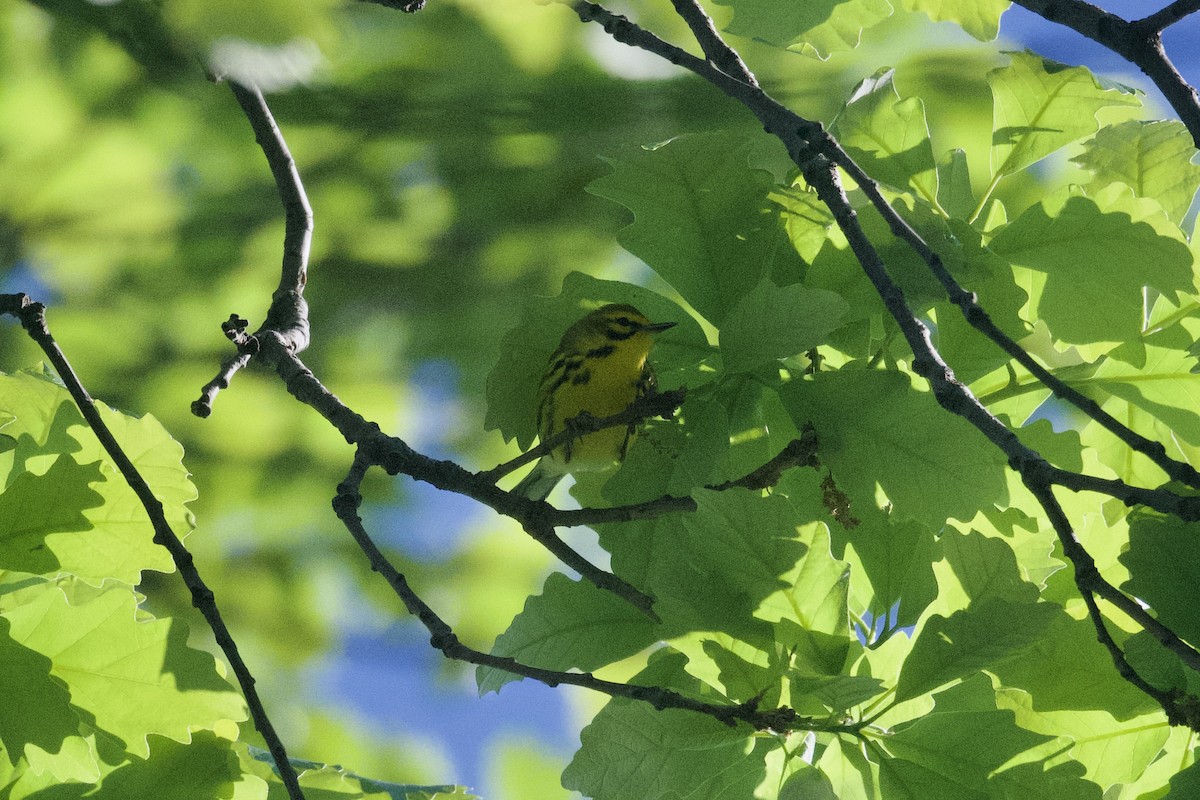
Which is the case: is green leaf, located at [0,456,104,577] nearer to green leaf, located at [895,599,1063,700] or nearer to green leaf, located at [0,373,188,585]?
green leaf, located at [0,373,188,585]

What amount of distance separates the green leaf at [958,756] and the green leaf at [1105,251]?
25cm

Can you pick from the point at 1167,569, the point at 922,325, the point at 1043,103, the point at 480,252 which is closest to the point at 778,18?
the point at 1043,103

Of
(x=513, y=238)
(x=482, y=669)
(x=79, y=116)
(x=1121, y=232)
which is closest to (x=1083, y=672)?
(x=1121, y=232)

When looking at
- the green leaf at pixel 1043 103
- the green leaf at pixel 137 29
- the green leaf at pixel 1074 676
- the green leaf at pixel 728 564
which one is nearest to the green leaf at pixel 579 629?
the green leaf at pixel 728 564

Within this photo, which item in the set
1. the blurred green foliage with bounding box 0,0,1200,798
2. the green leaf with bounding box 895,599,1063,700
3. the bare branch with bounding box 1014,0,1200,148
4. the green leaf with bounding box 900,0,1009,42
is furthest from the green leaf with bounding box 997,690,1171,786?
the green leaf with bounding box 900,0,1009,42

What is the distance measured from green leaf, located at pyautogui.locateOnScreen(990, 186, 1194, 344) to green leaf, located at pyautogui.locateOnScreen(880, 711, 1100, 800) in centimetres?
25

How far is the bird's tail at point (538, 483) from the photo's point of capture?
3.29 ft

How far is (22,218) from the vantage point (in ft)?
5.92

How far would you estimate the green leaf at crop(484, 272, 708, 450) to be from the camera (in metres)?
0.70

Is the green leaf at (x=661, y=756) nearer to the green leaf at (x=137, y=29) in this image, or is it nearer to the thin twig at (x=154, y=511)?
the thin twig at (x=154, y=511)

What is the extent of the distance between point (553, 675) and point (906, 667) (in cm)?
18

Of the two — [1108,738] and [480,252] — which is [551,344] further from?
[480,252]

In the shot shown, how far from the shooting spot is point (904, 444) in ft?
2.02

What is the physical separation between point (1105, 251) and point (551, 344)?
1.14ft
